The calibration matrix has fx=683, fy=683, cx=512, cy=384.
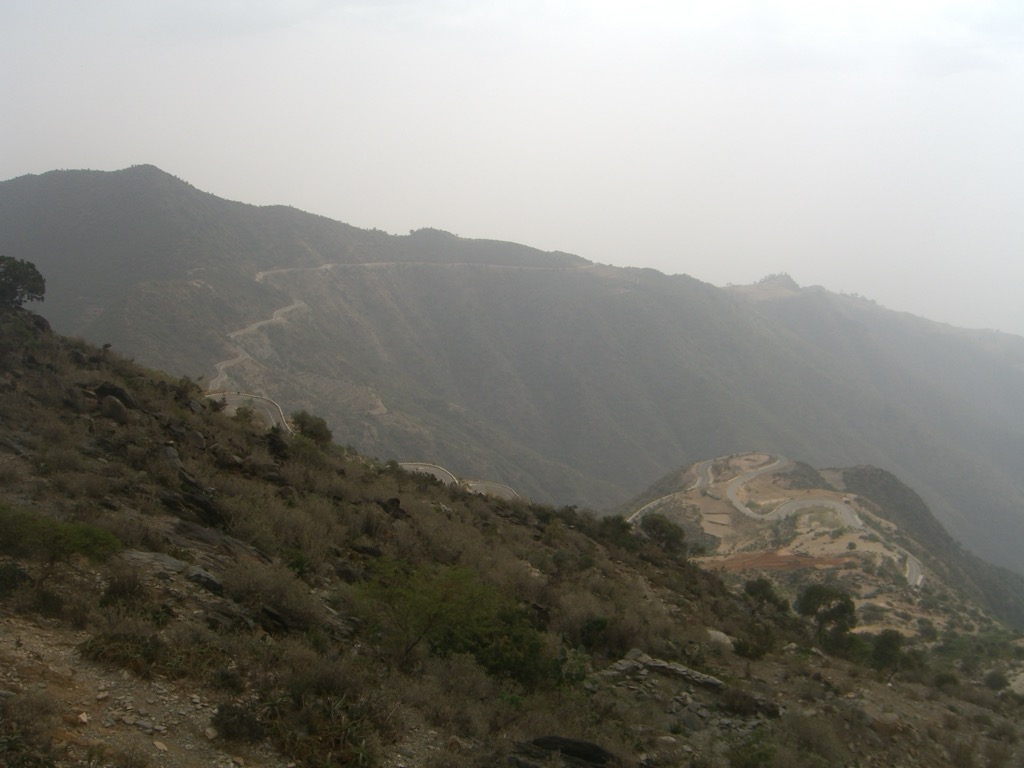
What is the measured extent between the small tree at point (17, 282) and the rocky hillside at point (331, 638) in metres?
5.08

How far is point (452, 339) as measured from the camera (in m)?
101

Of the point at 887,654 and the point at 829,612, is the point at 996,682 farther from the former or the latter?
the point at 829,612

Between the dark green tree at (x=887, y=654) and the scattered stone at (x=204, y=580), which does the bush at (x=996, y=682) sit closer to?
the dark green tree at (x=887, y=654)

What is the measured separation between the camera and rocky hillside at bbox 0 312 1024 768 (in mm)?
5898

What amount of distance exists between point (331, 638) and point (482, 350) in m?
91.3

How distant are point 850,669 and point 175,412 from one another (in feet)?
54.5

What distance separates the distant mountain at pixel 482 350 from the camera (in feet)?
212

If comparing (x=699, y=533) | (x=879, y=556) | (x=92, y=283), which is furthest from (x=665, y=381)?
(x=92, y=283)

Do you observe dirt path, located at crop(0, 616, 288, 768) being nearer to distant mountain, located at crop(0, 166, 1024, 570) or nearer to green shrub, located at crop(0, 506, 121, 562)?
green shrub, located at crop(0, 506, 121, 562)

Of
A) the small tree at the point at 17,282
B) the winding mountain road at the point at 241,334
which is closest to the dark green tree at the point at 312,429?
the small tree at the point at 17,282

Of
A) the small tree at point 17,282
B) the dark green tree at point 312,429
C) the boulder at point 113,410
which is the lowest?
the dark green tree at point 312,429

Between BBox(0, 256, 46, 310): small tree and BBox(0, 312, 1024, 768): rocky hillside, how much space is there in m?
5.08

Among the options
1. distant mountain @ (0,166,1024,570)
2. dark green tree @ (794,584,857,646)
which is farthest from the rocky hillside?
distant mountain @ (0,166,1024,570)

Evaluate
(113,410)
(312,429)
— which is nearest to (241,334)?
(312,429)
